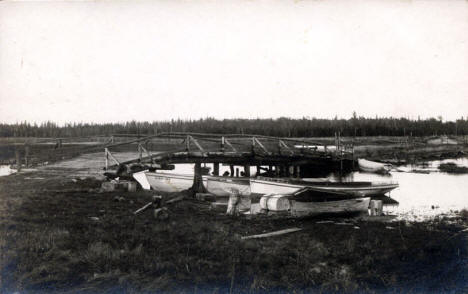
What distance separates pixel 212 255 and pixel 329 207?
736 centimetres

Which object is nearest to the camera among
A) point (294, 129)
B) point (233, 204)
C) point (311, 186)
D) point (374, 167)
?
point (233, 204)

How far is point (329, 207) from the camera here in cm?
1373

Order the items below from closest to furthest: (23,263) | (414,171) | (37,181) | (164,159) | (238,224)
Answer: (23,263) < (238,224) < (164,159) < (37,181) < (414,171)

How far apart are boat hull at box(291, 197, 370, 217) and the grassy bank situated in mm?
1335

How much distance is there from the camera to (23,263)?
21.3 feet

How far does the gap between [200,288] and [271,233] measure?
4045mm

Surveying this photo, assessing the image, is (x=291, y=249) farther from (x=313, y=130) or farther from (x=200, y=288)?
(x=313, y=130)

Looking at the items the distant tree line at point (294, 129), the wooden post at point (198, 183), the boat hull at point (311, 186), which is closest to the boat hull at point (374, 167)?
the boat hull at point (311, 186)

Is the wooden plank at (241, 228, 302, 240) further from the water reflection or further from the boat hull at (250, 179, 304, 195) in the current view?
the water reflection

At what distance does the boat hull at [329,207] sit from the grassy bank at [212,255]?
134 cm

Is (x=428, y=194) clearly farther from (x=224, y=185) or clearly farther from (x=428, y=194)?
(x=224, y=185)

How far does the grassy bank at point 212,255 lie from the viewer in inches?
245

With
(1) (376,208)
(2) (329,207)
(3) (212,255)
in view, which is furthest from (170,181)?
(3) (212,255)

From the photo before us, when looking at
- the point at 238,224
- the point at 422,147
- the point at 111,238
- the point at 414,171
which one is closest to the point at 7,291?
the point at 111,238
